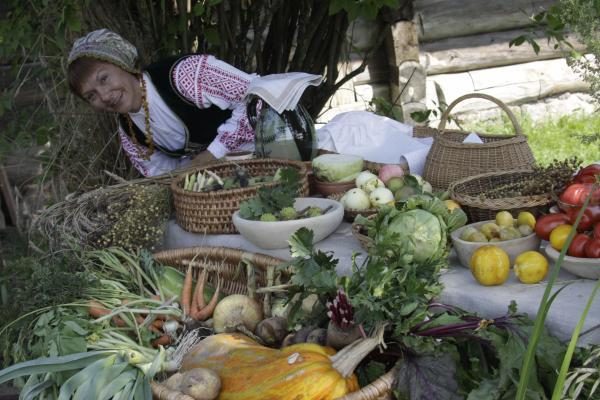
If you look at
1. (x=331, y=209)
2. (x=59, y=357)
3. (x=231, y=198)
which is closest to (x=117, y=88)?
(x=231, y=198)

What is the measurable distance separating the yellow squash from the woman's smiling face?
153cm

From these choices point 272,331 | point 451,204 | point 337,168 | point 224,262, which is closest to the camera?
point 272,331

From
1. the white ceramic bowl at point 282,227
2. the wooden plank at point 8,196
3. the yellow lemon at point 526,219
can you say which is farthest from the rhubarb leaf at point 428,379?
the wooden plank at point 8,196

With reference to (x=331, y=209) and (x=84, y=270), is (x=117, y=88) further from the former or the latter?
(x=331, y=209)

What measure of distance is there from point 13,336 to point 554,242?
150 cm

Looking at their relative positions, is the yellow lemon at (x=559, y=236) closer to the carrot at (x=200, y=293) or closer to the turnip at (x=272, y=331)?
the turnip at (x=272, y=331)

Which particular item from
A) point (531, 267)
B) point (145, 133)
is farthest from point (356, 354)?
point (145, 133)

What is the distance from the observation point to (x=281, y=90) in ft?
9.00

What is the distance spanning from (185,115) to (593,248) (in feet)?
6.46

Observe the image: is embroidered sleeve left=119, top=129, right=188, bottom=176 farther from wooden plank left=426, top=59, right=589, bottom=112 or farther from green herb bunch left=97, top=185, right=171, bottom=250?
wooden plank left=426, top=59, right=589, bottom=112

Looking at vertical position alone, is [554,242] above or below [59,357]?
above

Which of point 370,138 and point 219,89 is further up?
point 219,89

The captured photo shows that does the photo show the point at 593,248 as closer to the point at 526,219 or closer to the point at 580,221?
the point at 580,221

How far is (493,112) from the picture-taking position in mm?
5812
